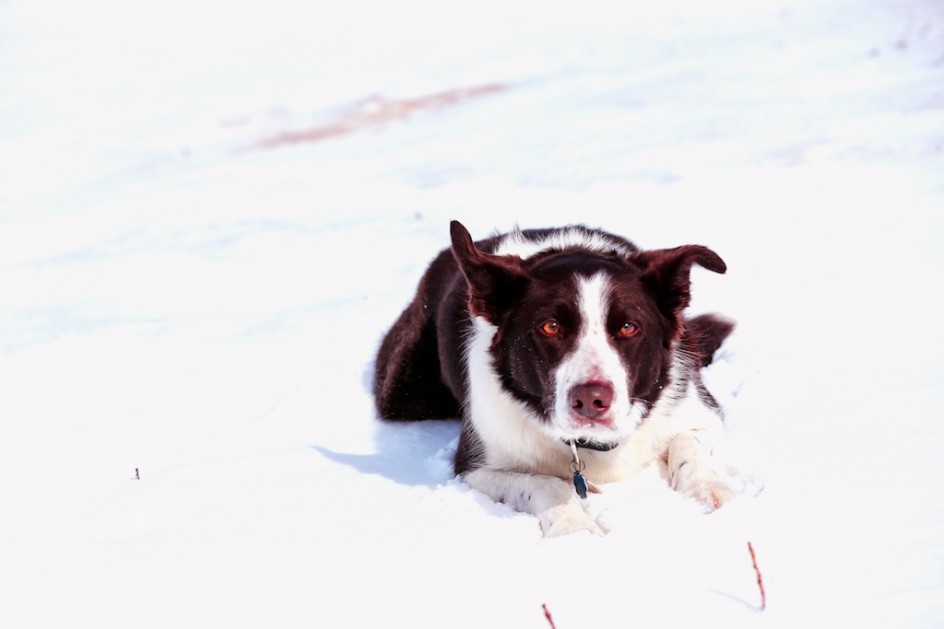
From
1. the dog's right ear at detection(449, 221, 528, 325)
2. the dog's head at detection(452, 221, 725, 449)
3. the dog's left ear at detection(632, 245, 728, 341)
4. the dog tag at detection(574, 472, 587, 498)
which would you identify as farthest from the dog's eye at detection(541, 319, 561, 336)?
the dog tag at detection(574, 472, 587, 498)

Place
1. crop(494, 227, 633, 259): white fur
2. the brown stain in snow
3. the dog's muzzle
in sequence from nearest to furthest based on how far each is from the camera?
the dog's muzzle < crop(494, 227, 633, 259): white fur < the brown stain in snow

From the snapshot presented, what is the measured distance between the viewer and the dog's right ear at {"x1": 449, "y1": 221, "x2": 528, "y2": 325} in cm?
366

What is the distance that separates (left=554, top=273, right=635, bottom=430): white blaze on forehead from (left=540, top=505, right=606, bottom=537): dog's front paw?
0.31 meters

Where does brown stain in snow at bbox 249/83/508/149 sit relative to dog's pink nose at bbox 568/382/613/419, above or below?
above

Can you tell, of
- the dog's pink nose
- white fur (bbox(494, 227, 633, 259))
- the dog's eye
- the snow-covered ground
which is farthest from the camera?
white fur (bbox(494, 227, 633, 259))

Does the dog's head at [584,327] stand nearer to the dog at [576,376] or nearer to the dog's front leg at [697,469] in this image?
the dog at [576,376]

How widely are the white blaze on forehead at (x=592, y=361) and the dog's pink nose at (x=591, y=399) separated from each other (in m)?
0.02

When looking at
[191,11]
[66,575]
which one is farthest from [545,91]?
[191,11]

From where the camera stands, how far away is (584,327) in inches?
138

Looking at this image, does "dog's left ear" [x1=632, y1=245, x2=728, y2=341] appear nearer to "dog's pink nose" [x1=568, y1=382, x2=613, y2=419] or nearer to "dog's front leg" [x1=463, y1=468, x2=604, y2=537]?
"dog's pink nose" [x1=568, y1=382, x2=613, y2=419]

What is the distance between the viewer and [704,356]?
4.77 metres

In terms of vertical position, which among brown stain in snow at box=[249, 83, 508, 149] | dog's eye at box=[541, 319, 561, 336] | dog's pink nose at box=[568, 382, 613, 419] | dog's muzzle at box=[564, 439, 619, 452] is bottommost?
dog's muzzle at box=[564, 439, 619, 452]

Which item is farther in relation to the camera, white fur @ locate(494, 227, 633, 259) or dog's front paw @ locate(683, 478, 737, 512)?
white fur @ locate(494, 227, 633, 259)

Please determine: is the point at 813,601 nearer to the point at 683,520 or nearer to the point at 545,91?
the point at 683,520
